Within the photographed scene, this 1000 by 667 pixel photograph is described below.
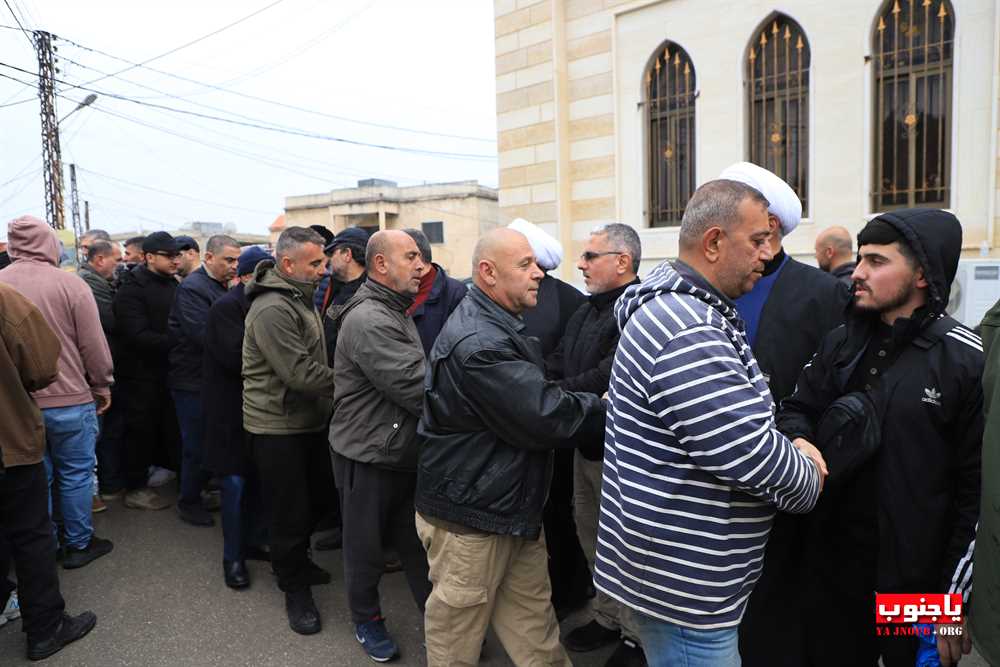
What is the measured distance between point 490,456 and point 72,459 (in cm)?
310

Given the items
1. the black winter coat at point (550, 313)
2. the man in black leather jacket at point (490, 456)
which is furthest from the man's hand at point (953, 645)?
the black winter coat at point (550, 313)

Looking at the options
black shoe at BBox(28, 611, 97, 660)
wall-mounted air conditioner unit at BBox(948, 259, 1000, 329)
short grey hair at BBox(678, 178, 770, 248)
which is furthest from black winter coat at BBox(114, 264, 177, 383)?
wall-mounted air conditioner unit at BBox(948, 259, 1000, 329)

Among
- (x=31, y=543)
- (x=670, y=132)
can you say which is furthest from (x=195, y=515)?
(x=670, y=132)

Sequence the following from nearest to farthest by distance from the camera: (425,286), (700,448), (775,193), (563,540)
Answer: (700,448)
(775,193)
(563,540)
(425,286)

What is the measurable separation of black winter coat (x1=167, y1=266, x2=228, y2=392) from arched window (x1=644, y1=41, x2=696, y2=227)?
553 cm

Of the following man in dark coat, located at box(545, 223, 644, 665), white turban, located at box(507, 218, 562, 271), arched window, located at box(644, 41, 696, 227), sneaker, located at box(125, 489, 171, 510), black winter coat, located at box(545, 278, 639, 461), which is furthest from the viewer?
arched window, located at box(644, 41, 696, 227)

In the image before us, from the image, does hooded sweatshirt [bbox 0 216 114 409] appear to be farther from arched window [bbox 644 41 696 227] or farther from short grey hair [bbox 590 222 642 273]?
arched window [bbox 644 41 696 227]

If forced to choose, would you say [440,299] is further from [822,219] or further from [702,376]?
[822,219]

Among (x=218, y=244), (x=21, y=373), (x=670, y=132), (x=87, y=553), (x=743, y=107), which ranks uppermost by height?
(x=743, y=107)

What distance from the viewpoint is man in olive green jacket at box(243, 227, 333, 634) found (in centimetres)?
360

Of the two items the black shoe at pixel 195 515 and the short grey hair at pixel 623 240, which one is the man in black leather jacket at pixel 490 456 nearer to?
the short grey hair at pixel 623 240

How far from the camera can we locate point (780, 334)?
2.53 m

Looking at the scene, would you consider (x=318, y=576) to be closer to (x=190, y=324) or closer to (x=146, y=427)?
(x=190, y=324)

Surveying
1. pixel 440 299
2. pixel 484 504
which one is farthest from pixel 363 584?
pixel 440 299
